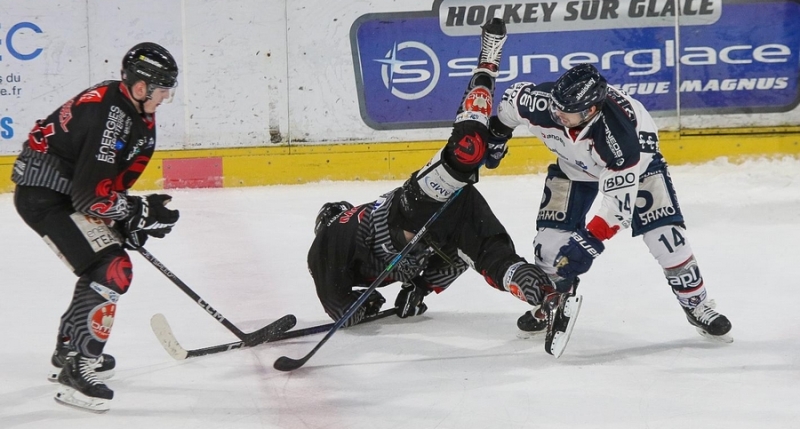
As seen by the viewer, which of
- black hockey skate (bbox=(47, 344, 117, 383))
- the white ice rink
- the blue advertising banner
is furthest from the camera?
the blue advertising banner

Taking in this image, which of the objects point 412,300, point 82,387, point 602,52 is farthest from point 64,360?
point 602,52

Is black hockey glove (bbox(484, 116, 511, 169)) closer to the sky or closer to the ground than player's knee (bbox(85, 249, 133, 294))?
closer to the sky

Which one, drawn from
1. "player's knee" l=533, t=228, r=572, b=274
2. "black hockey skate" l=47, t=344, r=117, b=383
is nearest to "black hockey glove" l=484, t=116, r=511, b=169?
"player's knee" l=533, t=228, r=572, b=274

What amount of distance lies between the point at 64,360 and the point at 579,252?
1.85 meters

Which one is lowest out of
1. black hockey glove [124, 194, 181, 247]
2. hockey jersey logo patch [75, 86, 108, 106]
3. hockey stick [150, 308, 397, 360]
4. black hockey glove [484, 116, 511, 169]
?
hockey stick [150, 308, 397, 360]

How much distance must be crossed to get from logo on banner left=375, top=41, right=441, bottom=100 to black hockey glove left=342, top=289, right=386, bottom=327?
9.33 ft

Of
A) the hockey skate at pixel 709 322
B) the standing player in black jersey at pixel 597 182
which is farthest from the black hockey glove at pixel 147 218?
the hockey skate at pixel 709 322

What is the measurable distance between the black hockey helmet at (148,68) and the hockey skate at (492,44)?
4.15 feet

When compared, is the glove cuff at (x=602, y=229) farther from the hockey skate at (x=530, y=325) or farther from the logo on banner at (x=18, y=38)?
the logo on banner at (x=18, y=38)

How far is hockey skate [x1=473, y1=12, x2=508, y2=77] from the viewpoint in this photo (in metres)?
3.96

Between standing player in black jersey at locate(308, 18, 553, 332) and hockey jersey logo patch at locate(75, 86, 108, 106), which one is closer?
hockey jersey logo patch at locate(75, 86, 108, 106)

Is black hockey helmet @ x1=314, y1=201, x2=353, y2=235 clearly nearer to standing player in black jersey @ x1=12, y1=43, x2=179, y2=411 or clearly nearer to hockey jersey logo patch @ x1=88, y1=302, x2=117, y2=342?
standing player in black jersey @ x1=12, y1=43, x2=179, y2=411

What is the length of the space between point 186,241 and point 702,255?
279 cm

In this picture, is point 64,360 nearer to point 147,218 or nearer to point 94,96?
point 147,218
